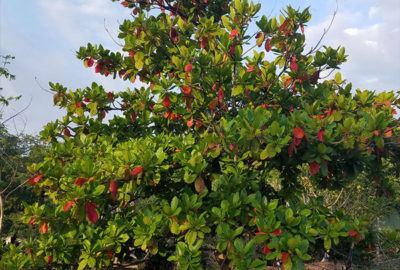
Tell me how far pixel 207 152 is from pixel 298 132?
870 mm

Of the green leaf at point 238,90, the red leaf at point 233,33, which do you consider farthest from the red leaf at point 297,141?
the red leaf at point 233,33

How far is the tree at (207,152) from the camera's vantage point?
118 inches

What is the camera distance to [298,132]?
9.63ft

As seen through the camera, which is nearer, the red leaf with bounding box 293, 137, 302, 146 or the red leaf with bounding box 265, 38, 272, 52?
the red leaf with bounding box 293, 137, 302, 146

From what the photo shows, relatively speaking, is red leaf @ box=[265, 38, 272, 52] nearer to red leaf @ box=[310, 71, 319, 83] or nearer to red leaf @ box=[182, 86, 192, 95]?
red leaf @ box=[310, 71, 319, 83]

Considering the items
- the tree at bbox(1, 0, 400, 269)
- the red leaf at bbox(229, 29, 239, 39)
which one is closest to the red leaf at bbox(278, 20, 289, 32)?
the tree at bbox(1, 0, 400, 269)

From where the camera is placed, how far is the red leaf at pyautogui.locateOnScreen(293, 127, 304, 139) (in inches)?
115

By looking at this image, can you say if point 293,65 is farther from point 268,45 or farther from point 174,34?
point 174,34

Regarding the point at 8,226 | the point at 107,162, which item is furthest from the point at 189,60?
the point at 8,226

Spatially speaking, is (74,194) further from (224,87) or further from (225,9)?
(225,9)

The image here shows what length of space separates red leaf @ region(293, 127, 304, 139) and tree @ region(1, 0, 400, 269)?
0.5 inches

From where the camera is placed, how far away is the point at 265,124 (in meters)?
3.28

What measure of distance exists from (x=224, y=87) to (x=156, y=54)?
1554 mm

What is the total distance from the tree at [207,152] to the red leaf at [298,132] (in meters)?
0.01
